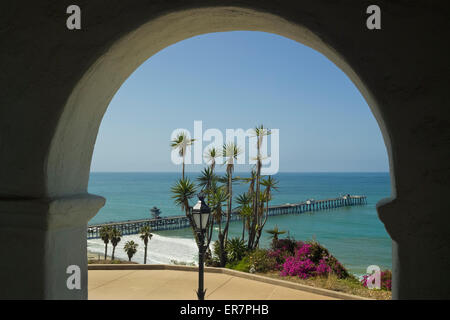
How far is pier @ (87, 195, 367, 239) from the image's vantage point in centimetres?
3165

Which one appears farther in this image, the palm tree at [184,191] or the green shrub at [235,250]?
the palm tree at [184,191]

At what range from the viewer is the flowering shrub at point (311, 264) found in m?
8.68

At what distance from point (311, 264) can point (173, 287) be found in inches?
161

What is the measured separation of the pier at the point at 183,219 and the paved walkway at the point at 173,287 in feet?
26.6

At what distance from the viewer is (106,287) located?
656 centimetres

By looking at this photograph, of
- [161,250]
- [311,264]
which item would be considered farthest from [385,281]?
[161,250]

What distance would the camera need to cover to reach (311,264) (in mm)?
8906

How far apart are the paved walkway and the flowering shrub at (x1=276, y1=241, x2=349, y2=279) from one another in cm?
201

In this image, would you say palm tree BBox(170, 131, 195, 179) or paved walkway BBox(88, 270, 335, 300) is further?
palm tree BBox(170, 131, 195, 179)

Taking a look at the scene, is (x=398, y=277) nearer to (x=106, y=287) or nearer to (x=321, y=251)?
(x=106, y=287)

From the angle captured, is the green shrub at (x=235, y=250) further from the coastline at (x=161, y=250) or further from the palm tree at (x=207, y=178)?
the coastline at (x=161, y=250)

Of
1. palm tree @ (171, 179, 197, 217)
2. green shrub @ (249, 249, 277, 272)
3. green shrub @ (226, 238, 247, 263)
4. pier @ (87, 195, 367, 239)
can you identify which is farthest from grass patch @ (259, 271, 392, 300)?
palm tree @ (171, 179, 197, 217)

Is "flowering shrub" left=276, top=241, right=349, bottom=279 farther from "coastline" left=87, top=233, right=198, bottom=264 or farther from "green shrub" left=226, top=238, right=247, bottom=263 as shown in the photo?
"coastline" left=87, top=233, right=198, bottom=264

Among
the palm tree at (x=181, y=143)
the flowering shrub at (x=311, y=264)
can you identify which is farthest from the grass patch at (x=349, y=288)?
the palm tree at (x=181, y=143)
